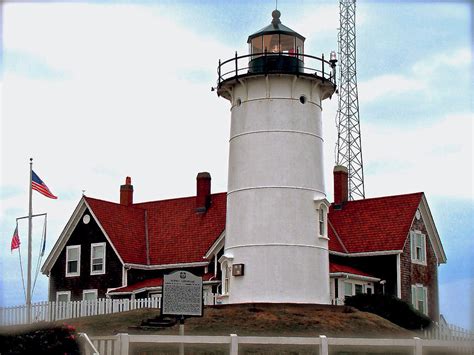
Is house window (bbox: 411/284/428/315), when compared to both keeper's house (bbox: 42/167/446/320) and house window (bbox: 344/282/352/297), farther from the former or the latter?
house window (bbox: 344/282/352/297)

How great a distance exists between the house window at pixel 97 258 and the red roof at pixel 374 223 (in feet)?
33.2

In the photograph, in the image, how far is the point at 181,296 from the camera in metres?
22.9

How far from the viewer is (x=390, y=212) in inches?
1617

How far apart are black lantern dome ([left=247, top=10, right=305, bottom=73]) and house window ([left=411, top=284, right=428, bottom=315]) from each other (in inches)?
473

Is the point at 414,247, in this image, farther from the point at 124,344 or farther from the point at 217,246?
the point at 124,344

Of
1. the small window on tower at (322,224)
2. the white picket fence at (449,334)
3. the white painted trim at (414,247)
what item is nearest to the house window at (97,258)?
the small window on tower at (322,224)

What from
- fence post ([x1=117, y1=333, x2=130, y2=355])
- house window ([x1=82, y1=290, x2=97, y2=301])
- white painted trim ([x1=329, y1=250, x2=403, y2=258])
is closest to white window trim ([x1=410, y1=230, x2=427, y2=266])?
white painted trim ([x1=329, y1=250, x2=403, y2=258])

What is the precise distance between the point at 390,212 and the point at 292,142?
957 centimetres

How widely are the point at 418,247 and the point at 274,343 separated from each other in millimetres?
22002

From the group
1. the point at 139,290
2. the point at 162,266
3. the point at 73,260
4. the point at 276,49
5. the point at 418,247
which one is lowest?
the point at 139,290

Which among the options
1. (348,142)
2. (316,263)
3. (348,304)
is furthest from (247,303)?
(348,142)

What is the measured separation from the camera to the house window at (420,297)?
39781 mm

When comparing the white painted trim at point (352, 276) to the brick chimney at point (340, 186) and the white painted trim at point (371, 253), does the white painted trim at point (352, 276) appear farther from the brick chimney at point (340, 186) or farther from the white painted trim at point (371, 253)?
the brick chimney at point (340, 186)

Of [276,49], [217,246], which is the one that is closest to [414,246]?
[217,246]
